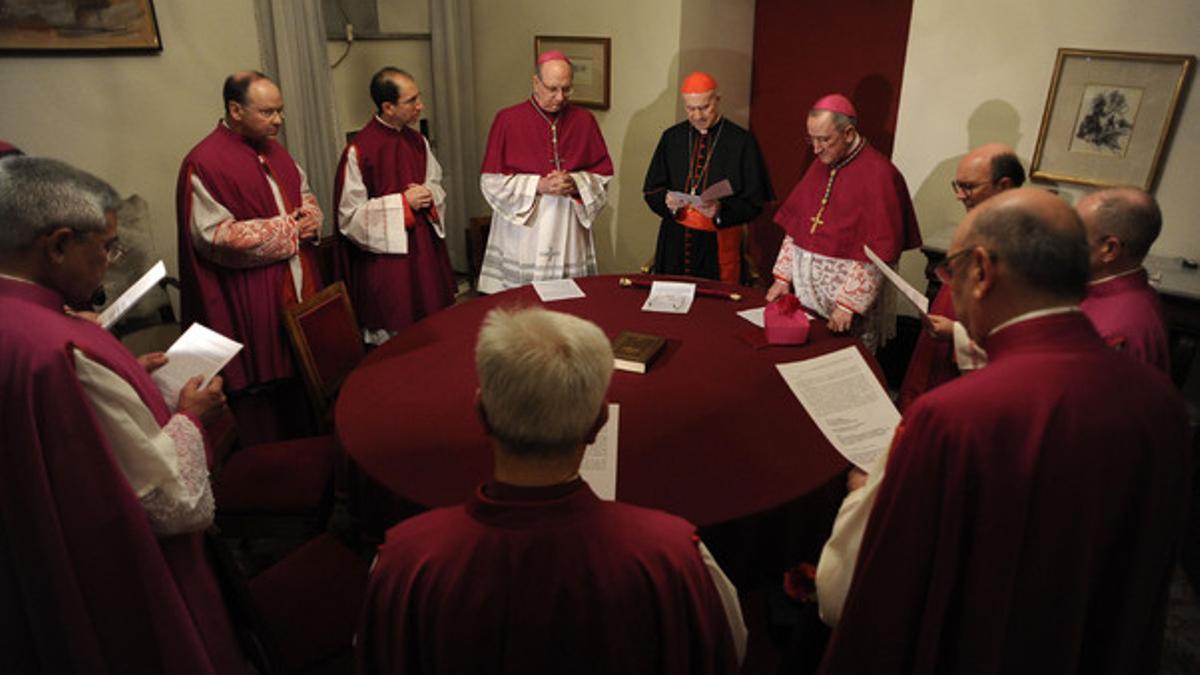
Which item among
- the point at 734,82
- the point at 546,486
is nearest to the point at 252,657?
the point at 546,486

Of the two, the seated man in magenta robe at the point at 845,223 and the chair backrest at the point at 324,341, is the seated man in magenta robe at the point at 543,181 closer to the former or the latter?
the seated man in magenta robe at the point at 845,223

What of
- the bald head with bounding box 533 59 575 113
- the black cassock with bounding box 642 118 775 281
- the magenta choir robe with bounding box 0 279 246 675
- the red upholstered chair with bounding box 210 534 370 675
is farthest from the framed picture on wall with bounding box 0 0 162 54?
the red upholstered chair with bounding box 210 534 370 675

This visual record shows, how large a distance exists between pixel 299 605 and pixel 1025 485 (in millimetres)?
1750

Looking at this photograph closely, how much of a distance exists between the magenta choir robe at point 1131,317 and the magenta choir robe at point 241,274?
3.04m

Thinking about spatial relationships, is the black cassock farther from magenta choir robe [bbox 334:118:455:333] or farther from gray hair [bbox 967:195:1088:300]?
gray hair [bbox 967:195:1088:300]

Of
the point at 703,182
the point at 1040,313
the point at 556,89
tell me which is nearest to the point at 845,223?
the point at 703,182

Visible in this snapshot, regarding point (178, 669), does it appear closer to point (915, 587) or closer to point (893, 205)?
point (915, 587)

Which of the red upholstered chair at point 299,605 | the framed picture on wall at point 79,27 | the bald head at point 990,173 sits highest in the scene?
the framed picture on wall at point 79,27

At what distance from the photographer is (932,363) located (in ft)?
9.77

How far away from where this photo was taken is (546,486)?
1188mm

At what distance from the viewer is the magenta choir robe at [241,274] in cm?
319

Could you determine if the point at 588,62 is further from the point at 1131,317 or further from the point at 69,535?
the point at 69,535

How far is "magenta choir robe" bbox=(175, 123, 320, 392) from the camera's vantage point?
319 centimetres

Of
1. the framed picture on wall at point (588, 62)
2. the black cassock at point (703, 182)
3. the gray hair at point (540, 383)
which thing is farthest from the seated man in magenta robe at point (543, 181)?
the gray hair at point (540, 383)
